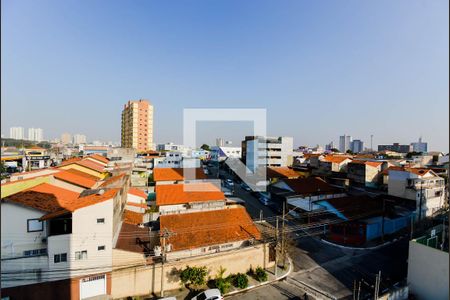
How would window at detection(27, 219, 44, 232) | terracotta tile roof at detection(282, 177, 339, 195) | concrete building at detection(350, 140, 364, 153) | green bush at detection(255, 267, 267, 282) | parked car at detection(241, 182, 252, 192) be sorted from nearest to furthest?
window at detection(27, 219, 44, 232) < green bush at detection(255, 267, 267, 282) < terracotta tile roof at detection(282, 177, 339, 195) < parked car at detection(241, 182, 252, 192) < concrete building at detection(350, 140, 364, 153)

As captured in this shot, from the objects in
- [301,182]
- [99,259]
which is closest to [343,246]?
[301,182]

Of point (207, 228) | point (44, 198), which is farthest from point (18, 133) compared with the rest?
point (207, 228)

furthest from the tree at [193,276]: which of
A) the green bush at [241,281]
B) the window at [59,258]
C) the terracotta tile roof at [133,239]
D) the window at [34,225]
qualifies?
the window at [34,225]

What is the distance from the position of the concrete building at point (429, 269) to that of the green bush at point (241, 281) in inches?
364

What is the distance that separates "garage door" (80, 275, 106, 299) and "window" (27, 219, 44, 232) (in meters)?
3.33

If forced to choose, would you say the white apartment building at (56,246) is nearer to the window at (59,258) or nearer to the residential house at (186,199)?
the window at (59,258)

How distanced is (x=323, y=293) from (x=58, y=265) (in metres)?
13.5

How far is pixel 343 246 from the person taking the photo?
1853 cm

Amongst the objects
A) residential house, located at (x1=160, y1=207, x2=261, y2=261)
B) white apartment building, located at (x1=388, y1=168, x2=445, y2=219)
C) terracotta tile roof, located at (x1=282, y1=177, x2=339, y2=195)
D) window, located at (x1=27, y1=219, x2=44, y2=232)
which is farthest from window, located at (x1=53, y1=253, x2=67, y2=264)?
white apartment building, located at (x1=388, y1=168, x2=445, y2=219)

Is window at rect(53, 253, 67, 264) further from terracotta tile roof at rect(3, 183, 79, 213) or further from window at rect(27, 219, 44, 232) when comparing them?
terracotta tile roof at rect(3, 183, 79, 213)

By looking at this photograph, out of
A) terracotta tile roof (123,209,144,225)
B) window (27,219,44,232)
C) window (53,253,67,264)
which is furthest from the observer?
terracotta tile roof (123,209,144,225)

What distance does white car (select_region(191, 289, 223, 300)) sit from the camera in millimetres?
12219

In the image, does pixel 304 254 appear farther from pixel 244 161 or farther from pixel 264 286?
pixel 244 161

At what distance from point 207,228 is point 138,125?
56.0 metres
